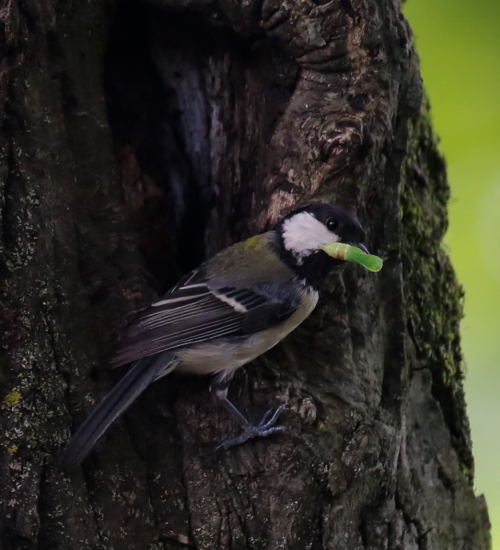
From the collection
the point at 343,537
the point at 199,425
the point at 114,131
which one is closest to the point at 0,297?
the point at 199,425

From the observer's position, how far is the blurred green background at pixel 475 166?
2.53 metres

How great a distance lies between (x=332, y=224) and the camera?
189cm

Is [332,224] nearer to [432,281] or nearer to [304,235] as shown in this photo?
[304,235]

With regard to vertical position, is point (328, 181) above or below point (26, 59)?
below

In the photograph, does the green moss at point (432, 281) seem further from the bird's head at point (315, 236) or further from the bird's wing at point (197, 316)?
the bird's wing at point (197, 316)

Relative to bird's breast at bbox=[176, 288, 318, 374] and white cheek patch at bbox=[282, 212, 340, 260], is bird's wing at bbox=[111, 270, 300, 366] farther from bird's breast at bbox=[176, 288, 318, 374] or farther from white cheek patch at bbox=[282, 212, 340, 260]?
white cheek patch at bbox=[282, 212, 340, 260]

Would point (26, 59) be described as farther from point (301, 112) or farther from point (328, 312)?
point (328, 312)

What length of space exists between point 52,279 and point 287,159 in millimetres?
797

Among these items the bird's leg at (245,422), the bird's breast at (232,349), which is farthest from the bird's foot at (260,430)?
the bird's breast at (232,349)

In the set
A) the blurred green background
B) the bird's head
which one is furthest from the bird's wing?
the blurred green background

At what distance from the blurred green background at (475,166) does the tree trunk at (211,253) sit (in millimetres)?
372

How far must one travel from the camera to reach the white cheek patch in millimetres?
1906

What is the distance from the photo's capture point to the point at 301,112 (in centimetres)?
194

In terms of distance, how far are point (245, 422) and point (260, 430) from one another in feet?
0.17
